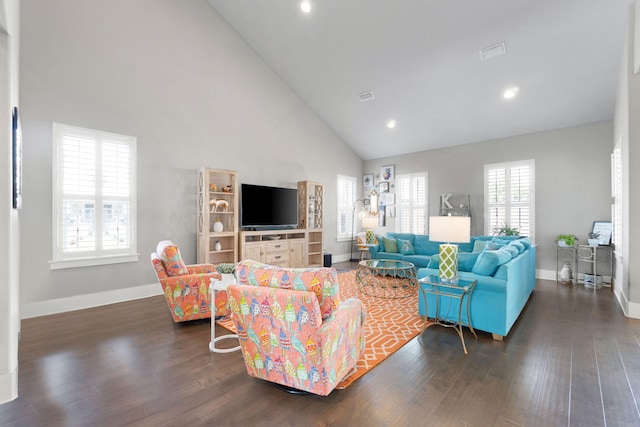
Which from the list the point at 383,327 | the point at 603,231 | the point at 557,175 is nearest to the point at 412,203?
the point at 557,175

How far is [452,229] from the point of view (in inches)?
122

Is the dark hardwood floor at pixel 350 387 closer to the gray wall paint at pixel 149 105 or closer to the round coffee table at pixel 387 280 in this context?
the gray wall paint at pixel 149 105

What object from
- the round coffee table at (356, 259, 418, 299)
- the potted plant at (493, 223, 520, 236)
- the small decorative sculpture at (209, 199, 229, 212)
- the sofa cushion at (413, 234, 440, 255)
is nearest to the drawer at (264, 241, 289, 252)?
the small decorative sculpture at (209, 199, 229, 212)

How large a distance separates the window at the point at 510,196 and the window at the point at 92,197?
7.28 meters

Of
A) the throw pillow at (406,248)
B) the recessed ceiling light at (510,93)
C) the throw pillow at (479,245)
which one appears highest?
the recessed ceiling light at (510,93)

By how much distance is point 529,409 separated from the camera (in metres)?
2.01

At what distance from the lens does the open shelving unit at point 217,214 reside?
16.9ft

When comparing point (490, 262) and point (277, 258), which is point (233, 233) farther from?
point (490, 262)

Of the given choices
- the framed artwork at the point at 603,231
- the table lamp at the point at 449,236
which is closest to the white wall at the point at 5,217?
the table lamp at the point at 449,236

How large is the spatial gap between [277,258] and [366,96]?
4.02 metres

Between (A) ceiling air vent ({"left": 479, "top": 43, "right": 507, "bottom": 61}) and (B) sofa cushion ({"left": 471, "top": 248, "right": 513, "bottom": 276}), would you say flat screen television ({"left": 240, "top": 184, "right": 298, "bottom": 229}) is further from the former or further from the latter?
(A) ceiling air vent ({"left": 479, "top": 43, "right": 507, "bottom": 61})

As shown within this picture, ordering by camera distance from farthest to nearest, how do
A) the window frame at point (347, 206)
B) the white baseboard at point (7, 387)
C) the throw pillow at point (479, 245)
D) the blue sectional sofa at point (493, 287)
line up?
1. the window frame at point (347, 206)
2. the throw pillow at point (479, 245)
3. the blue sectional sofa at point (493, 287)
4. the white baseboard at point (7, 387)

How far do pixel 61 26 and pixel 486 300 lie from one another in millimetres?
6272

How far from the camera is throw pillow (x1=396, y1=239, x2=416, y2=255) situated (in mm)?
6559
